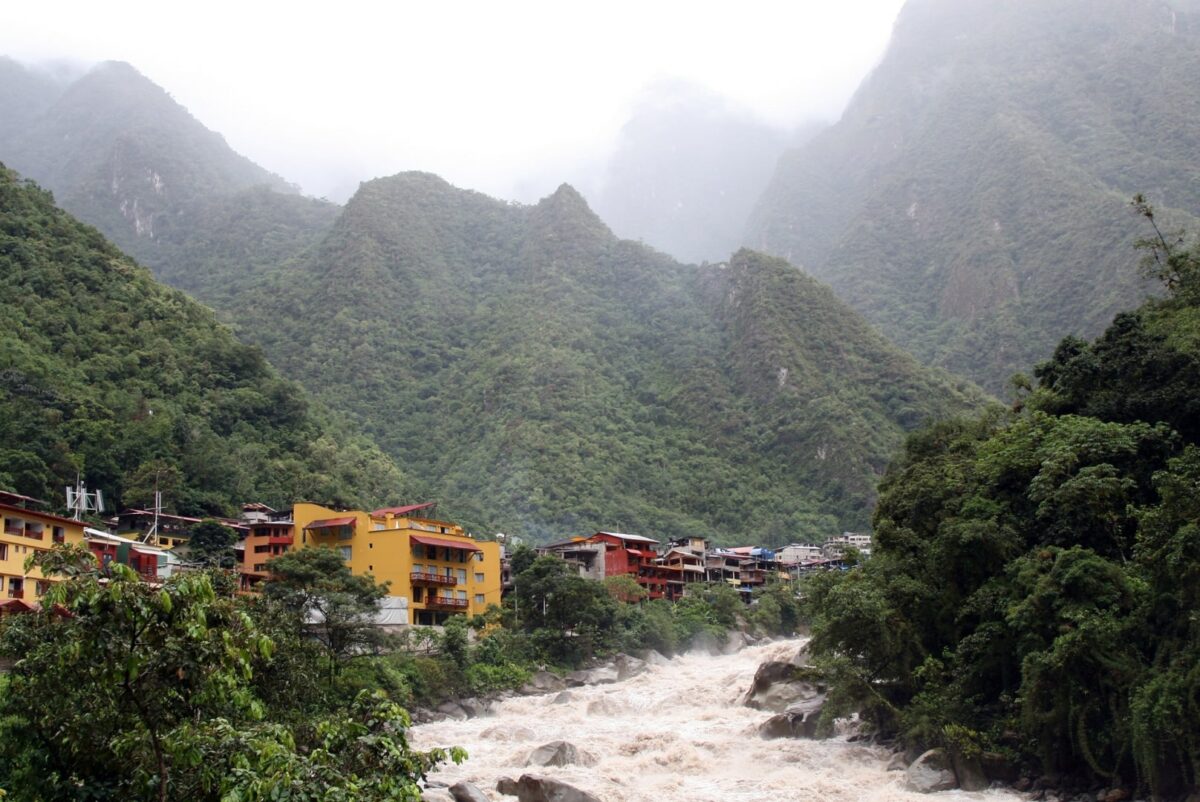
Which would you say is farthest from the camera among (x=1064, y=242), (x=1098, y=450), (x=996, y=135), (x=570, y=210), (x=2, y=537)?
(x=996, y=135)

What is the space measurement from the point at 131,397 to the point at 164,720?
163 feet

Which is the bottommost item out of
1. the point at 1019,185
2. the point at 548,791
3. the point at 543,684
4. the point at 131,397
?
the point at 543,684

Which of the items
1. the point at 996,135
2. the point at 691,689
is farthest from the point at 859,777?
the point at 996,135

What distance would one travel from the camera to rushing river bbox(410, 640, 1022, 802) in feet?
74.8

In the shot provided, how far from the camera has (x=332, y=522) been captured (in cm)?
4681

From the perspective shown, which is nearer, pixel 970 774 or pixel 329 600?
pixel 970 774

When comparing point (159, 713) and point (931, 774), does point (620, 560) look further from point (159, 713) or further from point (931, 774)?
point (159, 713)

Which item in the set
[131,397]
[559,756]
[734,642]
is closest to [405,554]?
[131,397]

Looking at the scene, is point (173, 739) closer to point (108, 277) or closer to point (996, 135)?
point (108, 277)

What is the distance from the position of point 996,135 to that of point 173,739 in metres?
164

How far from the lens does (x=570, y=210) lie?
465ft

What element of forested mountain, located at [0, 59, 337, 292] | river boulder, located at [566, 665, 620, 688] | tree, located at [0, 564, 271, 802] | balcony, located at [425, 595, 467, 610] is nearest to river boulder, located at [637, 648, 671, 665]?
river boulder, located at [566, 665, 620, 688]

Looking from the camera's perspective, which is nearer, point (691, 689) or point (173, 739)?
point (173, 739)

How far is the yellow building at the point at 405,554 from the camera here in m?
46.2
